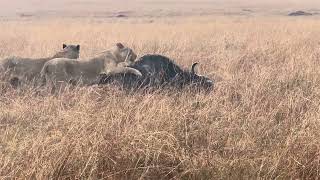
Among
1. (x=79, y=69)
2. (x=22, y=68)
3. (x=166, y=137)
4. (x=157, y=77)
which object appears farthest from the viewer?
(x=22, y=68)

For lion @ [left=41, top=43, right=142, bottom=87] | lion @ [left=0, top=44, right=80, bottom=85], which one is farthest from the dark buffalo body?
lion @ [left=0, top=44, right=80, bottom=85]

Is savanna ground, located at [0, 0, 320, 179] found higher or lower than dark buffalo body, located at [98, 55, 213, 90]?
higher

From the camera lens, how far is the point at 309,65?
343 inches

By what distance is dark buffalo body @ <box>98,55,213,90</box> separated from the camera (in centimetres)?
756

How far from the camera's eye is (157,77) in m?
7.97

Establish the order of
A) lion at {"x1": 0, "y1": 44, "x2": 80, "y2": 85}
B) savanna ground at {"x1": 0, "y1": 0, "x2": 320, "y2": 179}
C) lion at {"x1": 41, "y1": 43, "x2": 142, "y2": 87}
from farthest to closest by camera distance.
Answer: lion at {"x1": 0, "y1": 44, "x2": 80, "y2": 85}
lion at {"x1": 41, "y1": 43, "x2": 142, "y2": 87}
savanna ground at {"x1": 0, "y1": 0, "x2": 320, "y2": 179}

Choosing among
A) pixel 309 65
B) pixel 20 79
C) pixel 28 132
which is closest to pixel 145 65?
pixel 20 79

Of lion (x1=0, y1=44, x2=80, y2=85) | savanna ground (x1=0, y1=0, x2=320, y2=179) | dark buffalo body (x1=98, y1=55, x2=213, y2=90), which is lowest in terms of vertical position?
lion (x1=0, y1=44, x2=80, y2=85)

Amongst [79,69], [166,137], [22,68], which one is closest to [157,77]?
[79,69]

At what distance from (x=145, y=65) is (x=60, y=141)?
4.16m

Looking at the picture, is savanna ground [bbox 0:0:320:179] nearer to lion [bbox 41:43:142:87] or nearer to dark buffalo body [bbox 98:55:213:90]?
dark buffalo body [bbox 98:55:213:90]

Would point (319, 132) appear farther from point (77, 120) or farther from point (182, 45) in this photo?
point (182, 45)

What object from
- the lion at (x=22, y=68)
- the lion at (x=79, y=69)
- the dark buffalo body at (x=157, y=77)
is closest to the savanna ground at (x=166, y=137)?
the dark buffalo body at (x=157, y=77)

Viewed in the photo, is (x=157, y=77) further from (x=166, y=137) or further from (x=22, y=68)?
(x=166, y=137)
